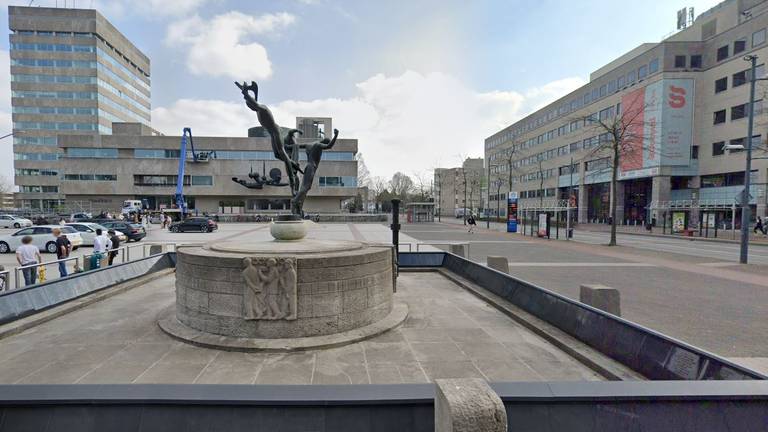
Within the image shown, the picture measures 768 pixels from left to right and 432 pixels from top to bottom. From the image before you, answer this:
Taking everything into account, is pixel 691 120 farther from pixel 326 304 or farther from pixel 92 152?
pixel 92 152

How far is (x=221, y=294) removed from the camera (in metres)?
5.97

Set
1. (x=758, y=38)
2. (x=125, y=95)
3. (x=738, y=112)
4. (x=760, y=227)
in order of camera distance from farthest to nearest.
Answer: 1. (x=125, y=95)
2. (x=738, y=112)
3. (x=758, y=38)
4. (x=760, y=227)

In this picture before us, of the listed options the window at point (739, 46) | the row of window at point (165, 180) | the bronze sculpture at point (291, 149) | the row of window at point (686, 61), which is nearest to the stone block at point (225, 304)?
the bronze sculpture at point (291, 149)

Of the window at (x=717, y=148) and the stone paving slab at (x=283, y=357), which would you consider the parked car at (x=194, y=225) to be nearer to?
the stone paving slab at (x=283, y=357)

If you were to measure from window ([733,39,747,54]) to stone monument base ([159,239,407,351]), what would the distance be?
5535 centimetres

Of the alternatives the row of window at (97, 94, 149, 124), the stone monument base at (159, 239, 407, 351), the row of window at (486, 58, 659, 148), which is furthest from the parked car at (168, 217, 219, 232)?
the row of window at (97, 94, 149, 124)

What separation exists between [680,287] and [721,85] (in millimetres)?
46209

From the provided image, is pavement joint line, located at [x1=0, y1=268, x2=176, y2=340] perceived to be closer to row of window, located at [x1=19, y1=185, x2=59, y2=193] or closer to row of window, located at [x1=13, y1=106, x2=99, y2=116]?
row of window, located at [x1=19, y1=185, x2=59, y2=193]

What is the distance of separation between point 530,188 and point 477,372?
75.0m

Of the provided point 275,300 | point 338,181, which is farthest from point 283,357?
point 338,181

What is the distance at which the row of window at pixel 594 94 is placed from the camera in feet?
148

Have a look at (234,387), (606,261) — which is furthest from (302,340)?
(606,261)

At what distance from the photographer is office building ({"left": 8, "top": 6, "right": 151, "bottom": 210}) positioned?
248ft

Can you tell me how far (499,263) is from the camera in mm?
10289
